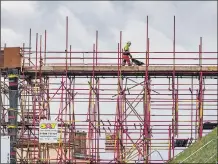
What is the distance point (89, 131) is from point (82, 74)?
3265mm

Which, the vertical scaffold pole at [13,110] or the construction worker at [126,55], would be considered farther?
the construction worker at [126,55]

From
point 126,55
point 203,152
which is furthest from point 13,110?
point 203,152

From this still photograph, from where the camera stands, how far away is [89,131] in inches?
1503

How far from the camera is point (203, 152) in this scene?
105 ft

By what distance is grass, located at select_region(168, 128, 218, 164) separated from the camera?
30.1 meters

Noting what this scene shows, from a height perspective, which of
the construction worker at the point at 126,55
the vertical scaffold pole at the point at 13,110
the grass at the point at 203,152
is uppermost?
the construction worker at the point at 126,55

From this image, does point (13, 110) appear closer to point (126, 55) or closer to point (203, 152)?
point (126, 55)

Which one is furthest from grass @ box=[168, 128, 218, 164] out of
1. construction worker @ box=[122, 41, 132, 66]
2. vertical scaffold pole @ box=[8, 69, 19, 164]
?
vertical scaffold pole @ box=[8, 69, 19, 164]

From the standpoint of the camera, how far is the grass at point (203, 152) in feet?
98.6

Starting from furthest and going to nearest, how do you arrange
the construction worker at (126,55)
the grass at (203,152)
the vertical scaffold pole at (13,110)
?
1. the construction worker at (126,55)
2. the vertical scaffold pole at (13,110)
3. the grass at (203,152)

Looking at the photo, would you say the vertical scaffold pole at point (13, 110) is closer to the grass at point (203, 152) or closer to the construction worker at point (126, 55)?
the construction worker at point (126, 55)

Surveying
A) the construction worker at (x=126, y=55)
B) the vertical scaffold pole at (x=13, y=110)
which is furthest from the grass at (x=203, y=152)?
the vertical scaffold pole at (x=13, y=110)

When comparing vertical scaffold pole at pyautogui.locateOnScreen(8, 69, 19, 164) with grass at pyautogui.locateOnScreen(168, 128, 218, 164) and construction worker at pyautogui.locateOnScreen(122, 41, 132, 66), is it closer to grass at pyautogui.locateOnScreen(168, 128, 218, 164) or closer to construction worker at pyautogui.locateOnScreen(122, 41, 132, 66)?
construction worker at pyautogui.locateOnScreen(122, 41, 132, 66)

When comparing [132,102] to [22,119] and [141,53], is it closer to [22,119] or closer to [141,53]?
[141,53]
